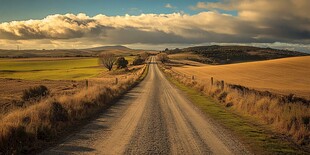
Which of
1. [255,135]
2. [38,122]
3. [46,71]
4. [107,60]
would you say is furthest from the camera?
[107,60]

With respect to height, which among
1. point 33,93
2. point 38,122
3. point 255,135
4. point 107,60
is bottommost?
point 33,93

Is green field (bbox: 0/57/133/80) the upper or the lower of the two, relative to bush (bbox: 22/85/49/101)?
lower

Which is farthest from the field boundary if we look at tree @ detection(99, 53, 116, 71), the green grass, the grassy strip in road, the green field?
tree @ detection(99, 53, 116, 71)

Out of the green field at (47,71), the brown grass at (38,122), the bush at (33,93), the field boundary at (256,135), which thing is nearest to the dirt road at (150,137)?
the field boundary at (256,135)

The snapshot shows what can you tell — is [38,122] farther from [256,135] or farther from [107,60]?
[107,60]

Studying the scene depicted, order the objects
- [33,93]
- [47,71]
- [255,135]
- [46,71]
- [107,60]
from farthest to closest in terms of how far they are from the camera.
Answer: [107,60] < [46,71] < [47,71] < [33,93] < [255,135]

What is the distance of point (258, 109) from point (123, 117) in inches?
302

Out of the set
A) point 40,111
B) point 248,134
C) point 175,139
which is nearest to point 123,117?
point 40,111

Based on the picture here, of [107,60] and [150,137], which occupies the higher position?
[107,60]

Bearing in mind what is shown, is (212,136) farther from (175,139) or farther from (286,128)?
(286,128)

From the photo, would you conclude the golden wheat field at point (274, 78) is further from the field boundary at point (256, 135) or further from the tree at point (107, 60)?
the tree at point (107, 60)

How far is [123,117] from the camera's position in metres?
14.6

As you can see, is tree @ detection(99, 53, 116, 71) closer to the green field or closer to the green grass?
the green field

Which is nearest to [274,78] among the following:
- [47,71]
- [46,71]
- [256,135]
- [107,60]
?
[256,135]
